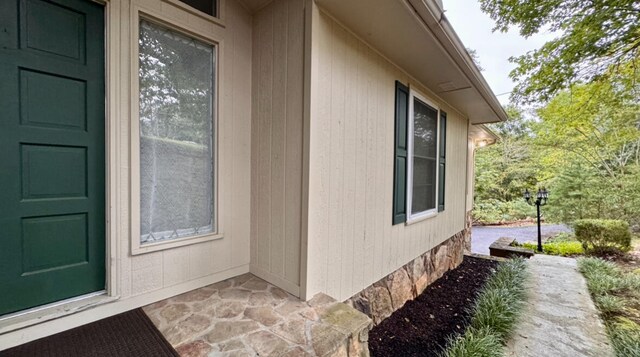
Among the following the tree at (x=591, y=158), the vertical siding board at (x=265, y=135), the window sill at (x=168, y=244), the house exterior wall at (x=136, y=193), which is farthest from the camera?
the tree at (x=591, y=158)

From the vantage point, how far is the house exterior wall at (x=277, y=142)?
2.08 meters

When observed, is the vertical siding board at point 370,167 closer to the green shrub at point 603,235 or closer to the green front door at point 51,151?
the green front door at point 51,151

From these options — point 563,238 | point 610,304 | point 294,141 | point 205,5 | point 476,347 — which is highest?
point 205,5

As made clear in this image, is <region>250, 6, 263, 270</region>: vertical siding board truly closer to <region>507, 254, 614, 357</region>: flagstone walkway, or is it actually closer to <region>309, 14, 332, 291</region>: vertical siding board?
<region>309, 14, 332, 291</region>: vertical siding board

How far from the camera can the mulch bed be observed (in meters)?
2.54

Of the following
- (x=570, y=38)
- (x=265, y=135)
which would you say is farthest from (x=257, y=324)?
(x=570, y=38)

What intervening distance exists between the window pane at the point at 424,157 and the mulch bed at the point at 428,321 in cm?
126

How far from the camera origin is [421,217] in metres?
3.72

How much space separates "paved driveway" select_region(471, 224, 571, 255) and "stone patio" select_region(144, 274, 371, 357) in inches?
325

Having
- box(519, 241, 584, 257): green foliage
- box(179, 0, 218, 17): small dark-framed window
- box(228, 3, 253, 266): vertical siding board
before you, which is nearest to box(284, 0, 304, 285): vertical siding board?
box(228, 3, 253, 266): vertical siding board

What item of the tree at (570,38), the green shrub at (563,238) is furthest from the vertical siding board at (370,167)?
the green shrub at (563,238)

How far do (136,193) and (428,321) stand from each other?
3265 millimetres

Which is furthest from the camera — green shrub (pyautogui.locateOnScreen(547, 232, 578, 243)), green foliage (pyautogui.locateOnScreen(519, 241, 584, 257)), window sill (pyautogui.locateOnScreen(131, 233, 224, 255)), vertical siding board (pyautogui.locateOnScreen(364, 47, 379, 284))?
green shrub (pyautogui.locateOnScreen(547, 232, 578, 243))

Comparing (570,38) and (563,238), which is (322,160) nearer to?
(570,38)
